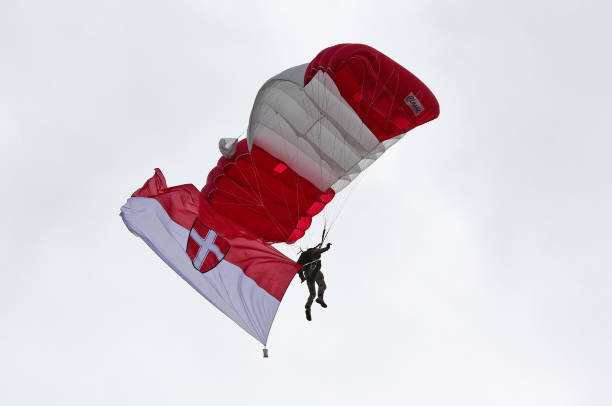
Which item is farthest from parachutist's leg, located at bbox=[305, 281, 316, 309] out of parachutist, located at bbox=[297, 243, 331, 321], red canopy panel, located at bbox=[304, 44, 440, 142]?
red canopy panel, located at bbox=[304, 44, 440, 142]

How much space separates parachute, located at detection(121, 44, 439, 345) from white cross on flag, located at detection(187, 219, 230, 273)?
0.02 meters

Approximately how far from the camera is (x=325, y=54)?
38.8 feet

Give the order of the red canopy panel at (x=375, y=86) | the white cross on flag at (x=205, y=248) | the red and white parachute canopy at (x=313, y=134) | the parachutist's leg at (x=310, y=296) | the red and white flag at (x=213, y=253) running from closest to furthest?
the red canopy panel at (x=375, y=86) → the red and white parachute canopy at (x=313, y=134) → the red and white flag at (x=213, y=253) → the parachutist's leg at (x=310, y=296) → the white cross on flag at (x=205, y=248)

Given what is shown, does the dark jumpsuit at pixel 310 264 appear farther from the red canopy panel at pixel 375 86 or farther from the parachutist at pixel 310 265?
the red canopy panel at pixel 375 86

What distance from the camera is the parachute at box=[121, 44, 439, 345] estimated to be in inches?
468

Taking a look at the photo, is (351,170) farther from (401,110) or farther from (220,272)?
(220,272)

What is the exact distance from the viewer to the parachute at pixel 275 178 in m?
11.9

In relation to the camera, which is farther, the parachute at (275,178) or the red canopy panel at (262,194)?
the red canopy panel at (262,194)

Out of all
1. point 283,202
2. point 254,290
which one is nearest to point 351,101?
point 283,202

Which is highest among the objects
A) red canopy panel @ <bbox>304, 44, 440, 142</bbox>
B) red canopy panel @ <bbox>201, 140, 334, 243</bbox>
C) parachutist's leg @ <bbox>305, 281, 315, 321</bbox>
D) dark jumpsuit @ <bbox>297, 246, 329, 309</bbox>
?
red canopy panel @ <bbox>304, 44, 440, 142</bbox>

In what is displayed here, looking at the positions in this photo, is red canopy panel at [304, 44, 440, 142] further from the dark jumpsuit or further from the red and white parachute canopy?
the dark jumpsuit

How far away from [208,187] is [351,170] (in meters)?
2.22

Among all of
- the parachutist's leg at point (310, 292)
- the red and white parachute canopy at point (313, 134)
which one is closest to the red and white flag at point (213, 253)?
the red and white parachute canopy at point (313, 134)

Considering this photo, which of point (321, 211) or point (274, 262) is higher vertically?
point (321, 211)
